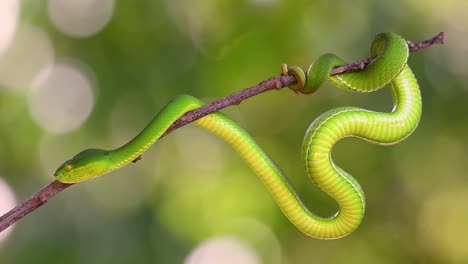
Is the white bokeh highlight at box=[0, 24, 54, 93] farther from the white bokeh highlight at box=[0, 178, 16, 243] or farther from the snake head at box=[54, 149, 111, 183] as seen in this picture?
the snake head at box=[54, 149, 111, 183]

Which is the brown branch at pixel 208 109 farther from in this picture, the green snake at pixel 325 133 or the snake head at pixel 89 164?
the snake head at pixel 89 164

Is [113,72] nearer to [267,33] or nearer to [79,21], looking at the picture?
[79,21]

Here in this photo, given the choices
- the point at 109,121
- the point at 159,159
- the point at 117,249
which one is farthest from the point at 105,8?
the point at 117,249

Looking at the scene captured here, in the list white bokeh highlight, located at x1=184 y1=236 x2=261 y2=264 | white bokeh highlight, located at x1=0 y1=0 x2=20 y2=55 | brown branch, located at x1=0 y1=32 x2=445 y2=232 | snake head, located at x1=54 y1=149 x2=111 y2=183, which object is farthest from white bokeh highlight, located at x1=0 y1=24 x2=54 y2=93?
brown branch, located at x1=0 y1=32 x2=445 y2=232

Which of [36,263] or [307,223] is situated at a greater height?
[307,223]

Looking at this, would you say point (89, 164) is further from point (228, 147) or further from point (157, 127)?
point (228, 147)
